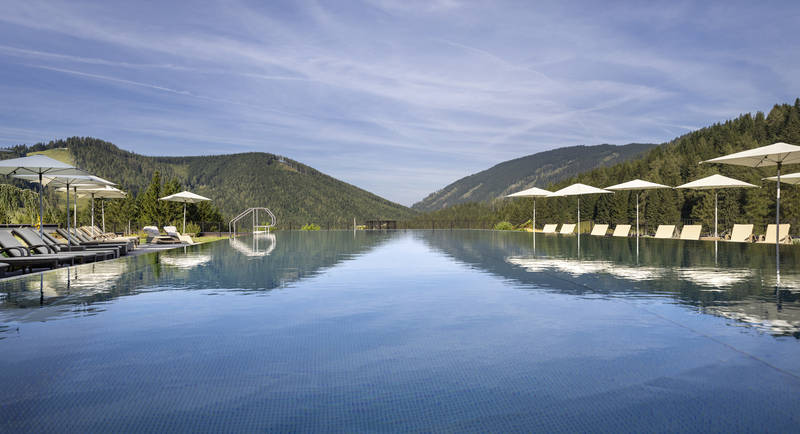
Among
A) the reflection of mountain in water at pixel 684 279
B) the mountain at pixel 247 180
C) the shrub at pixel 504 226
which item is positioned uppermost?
the mountain at pixel 247 180

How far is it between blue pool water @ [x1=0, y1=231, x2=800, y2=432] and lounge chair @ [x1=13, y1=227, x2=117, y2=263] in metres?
3.56

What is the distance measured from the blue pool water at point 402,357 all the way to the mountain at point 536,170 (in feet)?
431

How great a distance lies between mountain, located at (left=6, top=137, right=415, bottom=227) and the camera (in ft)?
302

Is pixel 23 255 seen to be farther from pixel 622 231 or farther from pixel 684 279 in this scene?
pixel 622 231

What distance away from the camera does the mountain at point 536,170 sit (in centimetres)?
14238

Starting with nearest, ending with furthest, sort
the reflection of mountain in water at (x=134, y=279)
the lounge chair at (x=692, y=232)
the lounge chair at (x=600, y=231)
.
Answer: the reflection of mountain in water at (x=134, y=279)
the lounge chair at (x=692, y=232)
the lounge chair at (x=600, y=231)

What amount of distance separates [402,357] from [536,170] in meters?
159

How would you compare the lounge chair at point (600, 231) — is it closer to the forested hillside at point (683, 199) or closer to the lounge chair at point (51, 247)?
the forested hillside at point (683, 199)

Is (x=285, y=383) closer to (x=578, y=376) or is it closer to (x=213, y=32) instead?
(x=578, y=376)

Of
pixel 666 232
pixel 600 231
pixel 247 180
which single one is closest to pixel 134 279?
pixel 666 232

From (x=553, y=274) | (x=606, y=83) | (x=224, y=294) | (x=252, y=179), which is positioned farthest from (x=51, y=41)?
(x=252, y=179)

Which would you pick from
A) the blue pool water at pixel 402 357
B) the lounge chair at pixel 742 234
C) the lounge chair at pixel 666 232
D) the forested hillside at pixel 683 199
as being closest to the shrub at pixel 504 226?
the forested hillside at pixel 683 199

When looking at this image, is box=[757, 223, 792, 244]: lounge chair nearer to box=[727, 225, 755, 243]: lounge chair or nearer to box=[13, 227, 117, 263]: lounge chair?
box=[727, 225, 755, 243]: lounge chair

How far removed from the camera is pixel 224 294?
20.3ft
